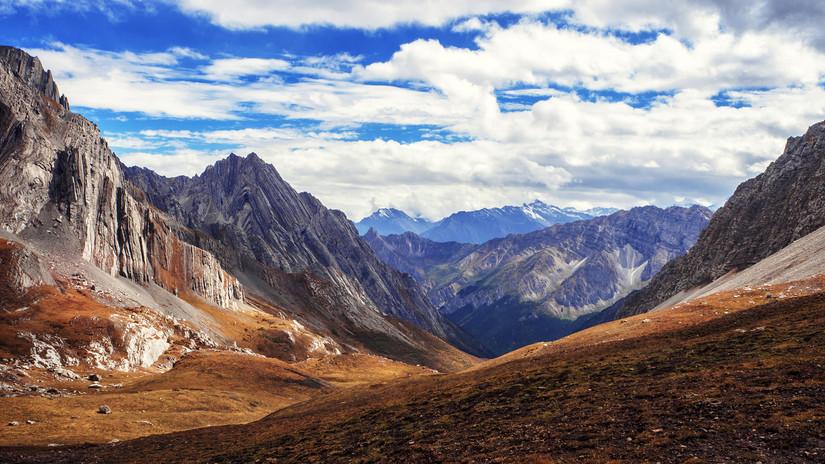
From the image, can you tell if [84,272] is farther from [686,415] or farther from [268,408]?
[686,415]

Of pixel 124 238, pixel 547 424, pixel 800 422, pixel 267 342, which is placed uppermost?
pixel 124 238

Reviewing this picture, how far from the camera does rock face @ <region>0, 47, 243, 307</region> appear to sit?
5763 inches

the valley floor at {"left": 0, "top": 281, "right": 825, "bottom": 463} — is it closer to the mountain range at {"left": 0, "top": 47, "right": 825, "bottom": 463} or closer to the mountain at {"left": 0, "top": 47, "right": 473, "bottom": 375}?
the mountain range at {"left": 0, "top": 47, "right": 825, "bottom": 463}

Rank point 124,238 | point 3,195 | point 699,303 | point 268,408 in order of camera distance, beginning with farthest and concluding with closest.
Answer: point 124,238 < point 3,195 < point 268,408 < point 699,303

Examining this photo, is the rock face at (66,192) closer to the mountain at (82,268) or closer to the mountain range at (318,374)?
the mountain at (82,268)

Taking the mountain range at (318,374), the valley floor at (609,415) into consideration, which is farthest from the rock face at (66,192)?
the valley floor at (609,415)

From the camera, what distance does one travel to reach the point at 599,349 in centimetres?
6475

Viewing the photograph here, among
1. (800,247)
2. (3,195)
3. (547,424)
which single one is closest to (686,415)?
(547,424)

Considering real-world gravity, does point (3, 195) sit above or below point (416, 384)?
above

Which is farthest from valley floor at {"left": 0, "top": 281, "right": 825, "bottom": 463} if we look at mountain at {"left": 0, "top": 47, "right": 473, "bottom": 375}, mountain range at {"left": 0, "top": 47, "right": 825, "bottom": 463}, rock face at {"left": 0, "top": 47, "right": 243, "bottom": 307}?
rock face at {"left": 0, "top": 47, "right": 243, "bottom": 307}

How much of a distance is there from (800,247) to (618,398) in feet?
344

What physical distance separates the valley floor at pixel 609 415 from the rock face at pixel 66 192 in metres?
114

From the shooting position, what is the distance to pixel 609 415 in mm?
35500

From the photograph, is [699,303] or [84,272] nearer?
[699,303]
